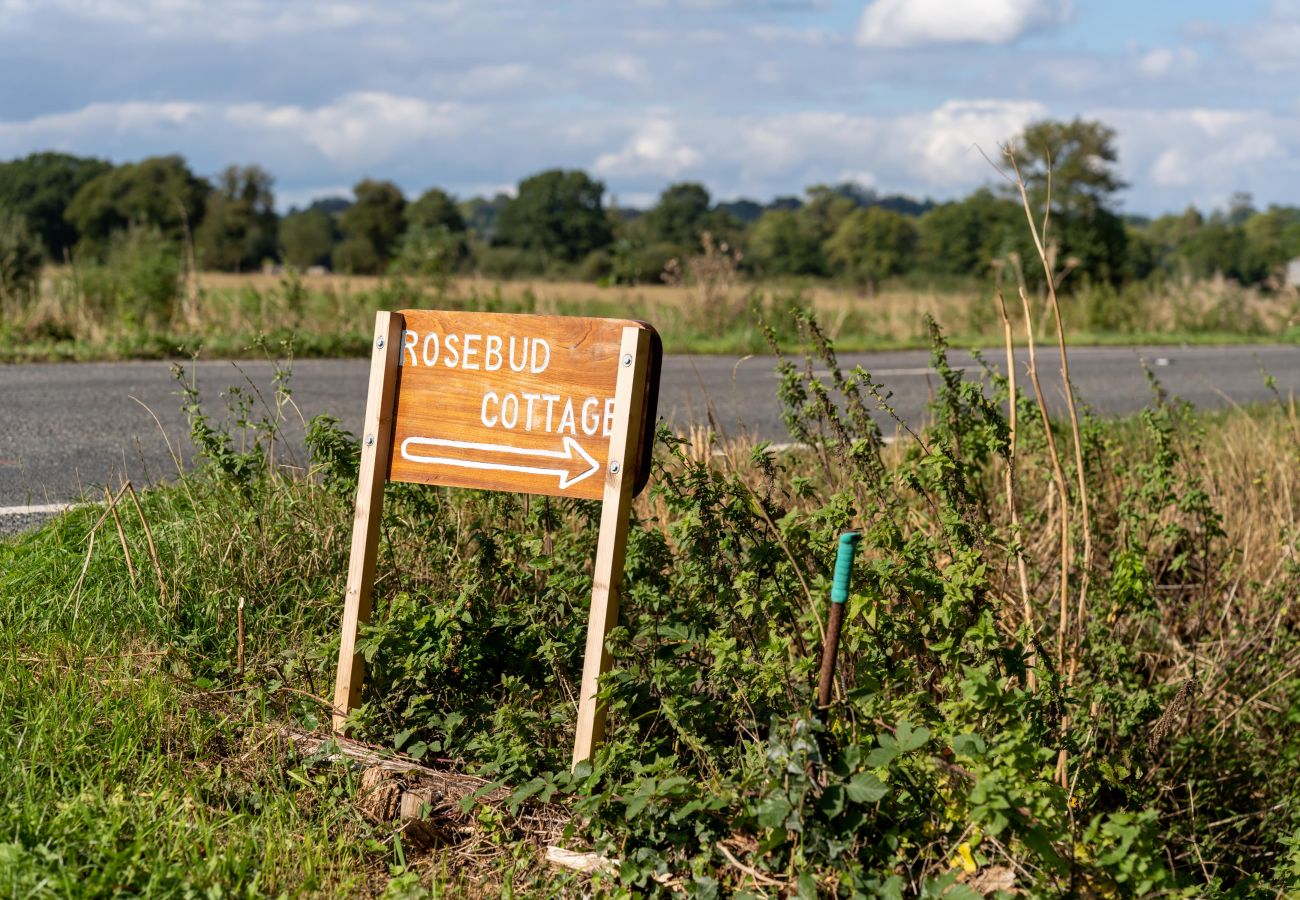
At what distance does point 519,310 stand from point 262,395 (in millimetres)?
10807

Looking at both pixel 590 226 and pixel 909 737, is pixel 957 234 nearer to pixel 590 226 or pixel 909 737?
pixel 590 226

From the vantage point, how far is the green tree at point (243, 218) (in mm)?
57028

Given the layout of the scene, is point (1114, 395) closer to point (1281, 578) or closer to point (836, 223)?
point (1281, 578)

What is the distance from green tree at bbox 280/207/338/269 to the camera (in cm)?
7089

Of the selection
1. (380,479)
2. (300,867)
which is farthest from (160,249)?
(300,867)

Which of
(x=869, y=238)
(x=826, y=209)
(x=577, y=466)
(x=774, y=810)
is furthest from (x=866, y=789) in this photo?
(x=826, y=209)

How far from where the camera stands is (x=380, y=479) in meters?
3.51

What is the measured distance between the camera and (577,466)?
325cm

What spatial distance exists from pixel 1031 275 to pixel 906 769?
26.8 m

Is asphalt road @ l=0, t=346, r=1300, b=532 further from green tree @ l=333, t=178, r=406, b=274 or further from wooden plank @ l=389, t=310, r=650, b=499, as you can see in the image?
green tree @ l=333, t=178, r=406, b=274

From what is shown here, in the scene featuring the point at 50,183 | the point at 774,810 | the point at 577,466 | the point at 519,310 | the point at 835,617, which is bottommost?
the point at 774,810

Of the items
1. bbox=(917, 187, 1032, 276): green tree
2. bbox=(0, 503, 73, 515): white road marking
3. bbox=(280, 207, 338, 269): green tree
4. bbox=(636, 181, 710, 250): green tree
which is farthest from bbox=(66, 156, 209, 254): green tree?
bbox=(0, 503, 73, 515): white road marking

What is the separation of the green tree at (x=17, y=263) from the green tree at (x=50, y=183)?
65335mm

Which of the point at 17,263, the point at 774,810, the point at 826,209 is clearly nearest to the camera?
the point at 774,810
